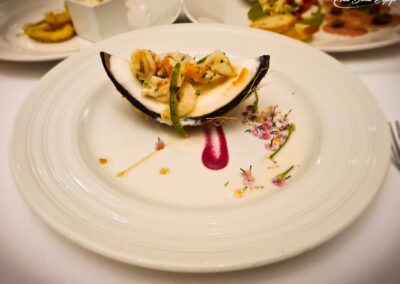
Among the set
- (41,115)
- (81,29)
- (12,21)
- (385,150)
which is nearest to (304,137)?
(385,150)

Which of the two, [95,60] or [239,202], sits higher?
[95,60]

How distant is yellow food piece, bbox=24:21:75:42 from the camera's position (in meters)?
1.55

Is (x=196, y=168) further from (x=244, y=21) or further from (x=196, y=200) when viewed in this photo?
(x=244, y=21)

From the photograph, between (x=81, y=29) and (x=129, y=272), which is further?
(x=81, y=29)

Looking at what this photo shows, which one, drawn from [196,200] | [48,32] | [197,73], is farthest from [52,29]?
[196,200]

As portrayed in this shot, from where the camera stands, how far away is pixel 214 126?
3.62 feet

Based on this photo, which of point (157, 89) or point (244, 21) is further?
point (244, 21)

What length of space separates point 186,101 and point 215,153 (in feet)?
0.54

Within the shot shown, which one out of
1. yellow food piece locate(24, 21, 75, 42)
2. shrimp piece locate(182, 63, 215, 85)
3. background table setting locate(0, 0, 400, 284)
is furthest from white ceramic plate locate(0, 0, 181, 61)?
shrimp piece locate(182, 63, 215, 85)

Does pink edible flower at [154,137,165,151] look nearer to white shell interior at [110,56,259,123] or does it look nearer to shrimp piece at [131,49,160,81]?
white shell interior at [110,56,259,123]

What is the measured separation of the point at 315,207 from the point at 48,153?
2.08ft

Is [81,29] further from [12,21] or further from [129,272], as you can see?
[129,272]

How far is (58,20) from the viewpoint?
1.61 meters

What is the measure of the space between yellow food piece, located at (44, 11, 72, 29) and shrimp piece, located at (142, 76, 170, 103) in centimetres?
78
